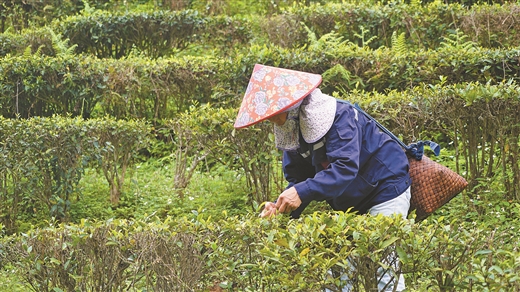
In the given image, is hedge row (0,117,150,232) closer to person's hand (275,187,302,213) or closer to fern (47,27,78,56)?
fern (47,27,78,56)

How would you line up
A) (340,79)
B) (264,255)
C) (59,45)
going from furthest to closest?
(59,45)
(340,79)
(264,255)

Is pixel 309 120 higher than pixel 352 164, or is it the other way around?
pixel 309 120

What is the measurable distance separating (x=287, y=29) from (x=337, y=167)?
7.14 m

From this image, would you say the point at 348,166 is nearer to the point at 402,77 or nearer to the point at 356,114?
the point at 356,114

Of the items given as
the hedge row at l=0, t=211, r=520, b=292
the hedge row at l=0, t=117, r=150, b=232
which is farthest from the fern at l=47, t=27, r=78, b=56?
the hedge row at l=0, t=211, r=520, b=292

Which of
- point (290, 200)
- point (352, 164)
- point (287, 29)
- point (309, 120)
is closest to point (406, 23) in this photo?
point (287, 29)

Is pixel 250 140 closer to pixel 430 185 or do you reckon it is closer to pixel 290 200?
pixel 430 185

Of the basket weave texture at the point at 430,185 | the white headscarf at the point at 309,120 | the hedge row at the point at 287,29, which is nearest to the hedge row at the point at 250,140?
the basket weave texture at the point at 430,185

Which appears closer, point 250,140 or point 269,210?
point 269,210

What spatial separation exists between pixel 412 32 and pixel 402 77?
2.27 meters

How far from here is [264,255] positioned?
11.2ft

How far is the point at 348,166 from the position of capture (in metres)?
3.74

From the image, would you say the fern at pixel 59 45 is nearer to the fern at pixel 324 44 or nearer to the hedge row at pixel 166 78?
the hedge row at pixel 166 78

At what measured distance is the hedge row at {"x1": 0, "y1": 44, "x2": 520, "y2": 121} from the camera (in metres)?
8.02
